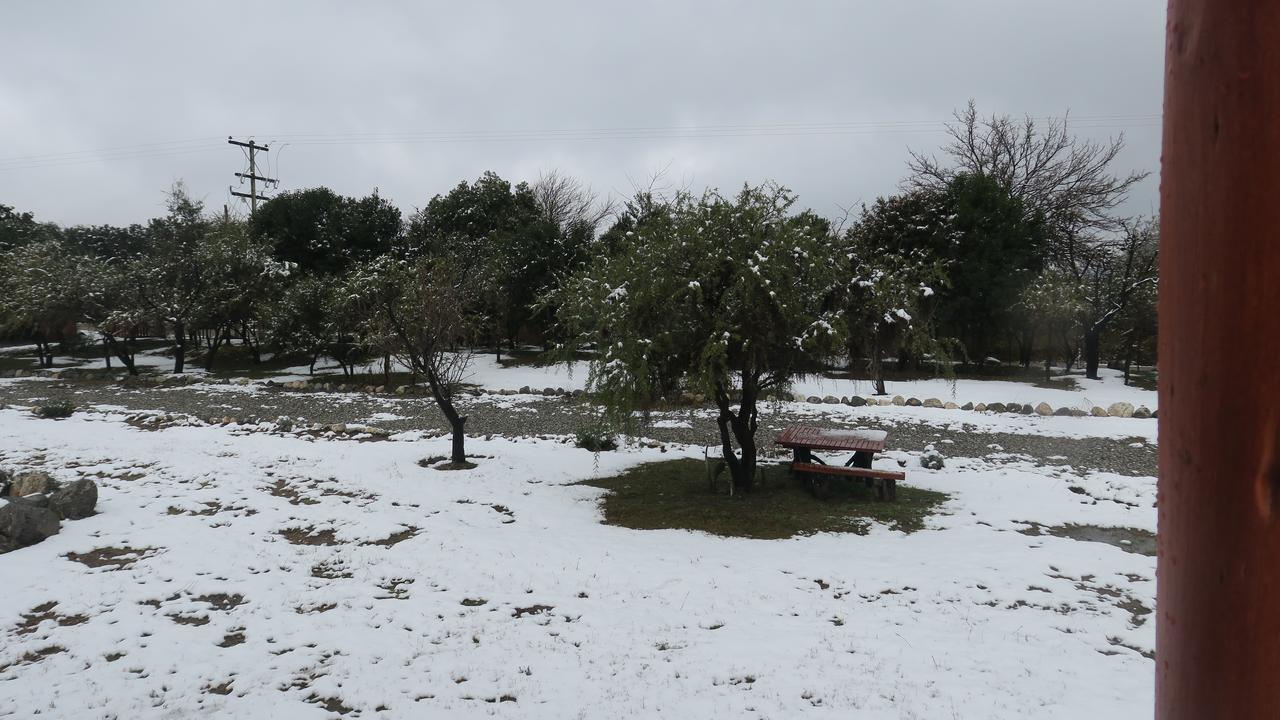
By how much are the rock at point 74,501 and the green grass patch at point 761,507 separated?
273 inches

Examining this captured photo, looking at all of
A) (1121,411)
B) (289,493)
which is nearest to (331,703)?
(289,493)

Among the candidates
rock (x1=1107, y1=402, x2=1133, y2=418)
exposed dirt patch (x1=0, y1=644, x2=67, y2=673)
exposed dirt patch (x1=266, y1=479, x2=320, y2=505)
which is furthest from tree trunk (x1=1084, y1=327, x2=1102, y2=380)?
exposed dirt patch (x1=0, y1=644, x2=67, y2=673)

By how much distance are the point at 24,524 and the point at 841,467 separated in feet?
34.8

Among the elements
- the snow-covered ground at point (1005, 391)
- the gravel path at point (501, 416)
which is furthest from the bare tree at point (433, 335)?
the snow-covered ground at point (1005, 391)

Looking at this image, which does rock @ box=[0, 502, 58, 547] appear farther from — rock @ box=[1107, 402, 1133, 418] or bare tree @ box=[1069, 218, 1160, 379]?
bare tree @ box=[1069, 218, 1160, 379]

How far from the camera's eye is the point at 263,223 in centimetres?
3572

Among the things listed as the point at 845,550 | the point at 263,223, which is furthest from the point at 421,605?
the point at 263,223

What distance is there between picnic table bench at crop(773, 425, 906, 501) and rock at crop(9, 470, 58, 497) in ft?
36.1

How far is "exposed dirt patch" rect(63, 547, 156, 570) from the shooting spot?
723 cm

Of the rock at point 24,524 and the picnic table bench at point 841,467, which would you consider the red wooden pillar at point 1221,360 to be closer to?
the picnic table bench at point 841,467

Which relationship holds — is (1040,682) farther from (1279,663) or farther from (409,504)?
(409,504)

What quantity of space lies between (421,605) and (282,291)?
93.9 feet

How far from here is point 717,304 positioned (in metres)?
9.05

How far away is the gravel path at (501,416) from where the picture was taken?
13344 mm
